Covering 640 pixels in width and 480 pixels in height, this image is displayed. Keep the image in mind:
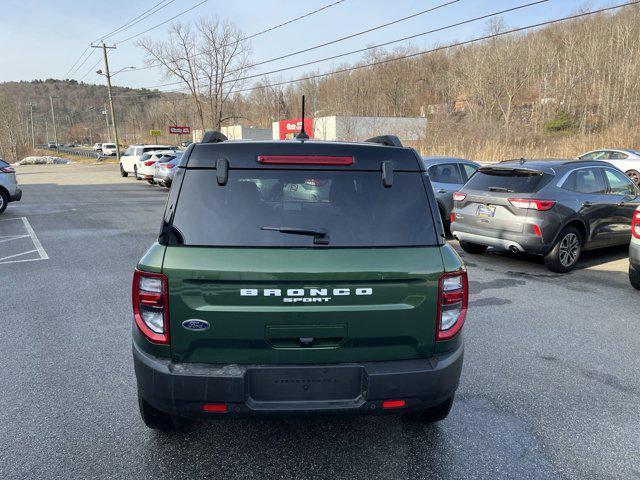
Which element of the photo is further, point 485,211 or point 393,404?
point 485,211

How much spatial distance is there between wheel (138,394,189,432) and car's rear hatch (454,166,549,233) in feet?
18.6

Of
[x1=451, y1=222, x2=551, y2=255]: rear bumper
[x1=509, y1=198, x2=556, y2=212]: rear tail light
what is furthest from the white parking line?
[x1=509, y1=198, x2=556, y2=212]: rear tail light

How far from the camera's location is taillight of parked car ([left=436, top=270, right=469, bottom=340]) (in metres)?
2.39

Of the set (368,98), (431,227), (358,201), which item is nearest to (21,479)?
(358,201)

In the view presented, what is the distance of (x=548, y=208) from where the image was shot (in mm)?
6594

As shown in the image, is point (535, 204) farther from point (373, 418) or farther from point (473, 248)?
point (373, 418)

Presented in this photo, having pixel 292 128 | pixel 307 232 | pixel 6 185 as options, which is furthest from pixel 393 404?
pixel 292 128

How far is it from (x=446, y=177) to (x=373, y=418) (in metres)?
7.66

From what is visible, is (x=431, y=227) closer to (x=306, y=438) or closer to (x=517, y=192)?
(x=306, y=438)

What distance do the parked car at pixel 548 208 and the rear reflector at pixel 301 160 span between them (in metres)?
5.20

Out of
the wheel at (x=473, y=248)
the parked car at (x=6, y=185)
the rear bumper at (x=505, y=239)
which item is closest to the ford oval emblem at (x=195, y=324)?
the rear bumper at (x=505, y=239)

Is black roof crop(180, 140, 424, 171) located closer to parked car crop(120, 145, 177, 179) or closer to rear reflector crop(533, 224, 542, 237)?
rear reflector crop(533, 224, 542, 237)

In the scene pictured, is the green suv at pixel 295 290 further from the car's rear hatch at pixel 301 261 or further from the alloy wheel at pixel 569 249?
the alloy wheel at pixel 569 249

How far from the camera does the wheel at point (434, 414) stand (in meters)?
2.85
